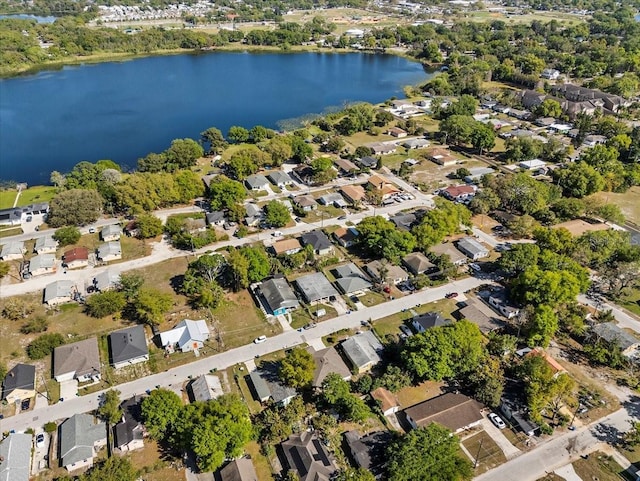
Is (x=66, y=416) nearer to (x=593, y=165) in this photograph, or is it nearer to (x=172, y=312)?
(x=172, y=312)

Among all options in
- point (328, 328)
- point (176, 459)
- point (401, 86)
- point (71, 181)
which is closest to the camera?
point (176, 459)

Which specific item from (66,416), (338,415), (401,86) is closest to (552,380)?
(338,415)

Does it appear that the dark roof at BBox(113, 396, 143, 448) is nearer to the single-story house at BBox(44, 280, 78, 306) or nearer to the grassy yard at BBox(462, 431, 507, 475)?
the single-story house at BBox(44, 280, 78, 306)

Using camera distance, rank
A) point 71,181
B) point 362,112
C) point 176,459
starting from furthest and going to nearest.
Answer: point 362,112 < point 71,181 < point 176,459

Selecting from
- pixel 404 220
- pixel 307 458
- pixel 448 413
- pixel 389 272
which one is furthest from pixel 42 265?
pixel 448 413

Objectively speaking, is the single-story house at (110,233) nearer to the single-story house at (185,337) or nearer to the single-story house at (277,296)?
the single-story house at (185,337)

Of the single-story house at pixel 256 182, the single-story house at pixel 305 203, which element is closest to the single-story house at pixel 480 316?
the single-story house at pixel 305 203
